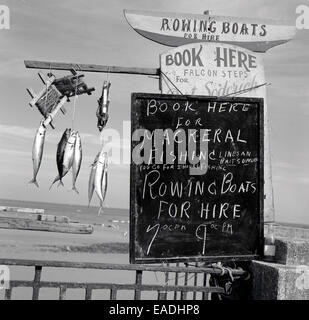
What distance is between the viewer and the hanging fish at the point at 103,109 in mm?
5113

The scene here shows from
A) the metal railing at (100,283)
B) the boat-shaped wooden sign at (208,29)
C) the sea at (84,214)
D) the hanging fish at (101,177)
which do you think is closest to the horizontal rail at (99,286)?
the metal railing at (100,283)

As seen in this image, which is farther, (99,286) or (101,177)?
(101,177)

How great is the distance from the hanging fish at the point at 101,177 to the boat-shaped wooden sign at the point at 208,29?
1.71 metres

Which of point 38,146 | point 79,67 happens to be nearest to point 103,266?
point 38,146

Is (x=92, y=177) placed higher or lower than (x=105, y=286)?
higher

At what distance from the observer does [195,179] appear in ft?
14.3

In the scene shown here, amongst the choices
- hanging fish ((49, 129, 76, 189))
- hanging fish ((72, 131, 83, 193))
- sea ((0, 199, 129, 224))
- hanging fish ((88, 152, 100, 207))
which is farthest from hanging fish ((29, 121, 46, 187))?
sea ((0, 199, 129, 224))

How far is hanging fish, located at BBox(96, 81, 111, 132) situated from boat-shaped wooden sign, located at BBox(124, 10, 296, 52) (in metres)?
1.02

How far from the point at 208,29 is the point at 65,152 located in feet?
8.14

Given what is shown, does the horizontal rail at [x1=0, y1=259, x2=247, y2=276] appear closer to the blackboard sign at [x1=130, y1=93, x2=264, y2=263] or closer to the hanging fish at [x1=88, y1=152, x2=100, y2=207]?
the blackboard sign at [x1=130, y1=93, x2=264, y2=263]

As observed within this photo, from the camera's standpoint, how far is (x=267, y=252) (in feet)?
15.1

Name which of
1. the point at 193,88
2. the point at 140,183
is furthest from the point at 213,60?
the point at 140,183

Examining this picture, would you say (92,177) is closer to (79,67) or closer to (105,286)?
(79,67)
